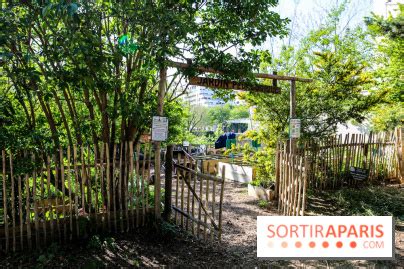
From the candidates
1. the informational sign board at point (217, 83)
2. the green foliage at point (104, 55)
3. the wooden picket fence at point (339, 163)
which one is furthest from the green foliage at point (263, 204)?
the green foliage at point (104, 55)

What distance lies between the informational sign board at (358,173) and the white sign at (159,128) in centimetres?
590

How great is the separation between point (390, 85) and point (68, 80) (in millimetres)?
8657

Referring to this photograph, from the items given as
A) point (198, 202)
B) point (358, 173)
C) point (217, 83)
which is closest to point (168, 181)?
point (198, 202)

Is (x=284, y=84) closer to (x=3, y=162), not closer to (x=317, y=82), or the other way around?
(x=317, y=82)

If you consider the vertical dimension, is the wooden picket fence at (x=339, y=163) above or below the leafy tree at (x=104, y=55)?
below

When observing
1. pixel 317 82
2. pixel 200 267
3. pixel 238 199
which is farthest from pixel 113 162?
pixel 317 82

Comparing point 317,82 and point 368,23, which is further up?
point 368,23

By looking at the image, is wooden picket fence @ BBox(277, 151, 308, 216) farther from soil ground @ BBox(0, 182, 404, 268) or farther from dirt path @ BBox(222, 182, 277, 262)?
soil ground @ BBox(0, 182, 404, 268)

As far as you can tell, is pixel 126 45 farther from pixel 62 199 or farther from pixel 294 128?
pixel 294 128

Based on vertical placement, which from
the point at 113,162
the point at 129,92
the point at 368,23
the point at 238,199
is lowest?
the point at 238,199

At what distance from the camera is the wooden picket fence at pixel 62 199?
3861mm

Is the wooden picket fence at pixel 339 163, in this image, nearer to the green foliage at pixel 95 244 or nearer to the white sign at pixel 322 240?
the white sign at pixel 322 240

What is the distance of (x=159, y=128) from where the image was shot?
4660 mm

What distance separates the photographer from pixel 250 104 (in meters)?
8.34
